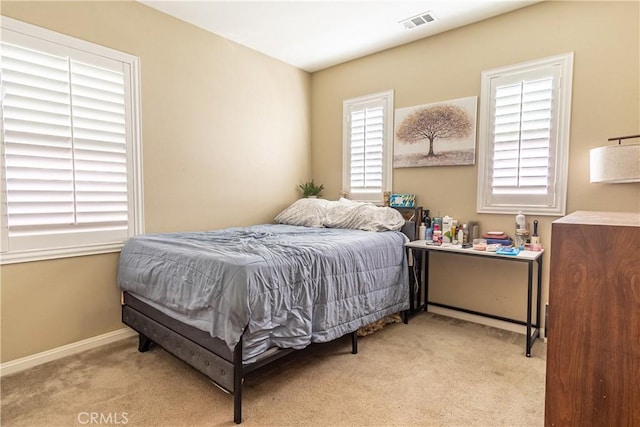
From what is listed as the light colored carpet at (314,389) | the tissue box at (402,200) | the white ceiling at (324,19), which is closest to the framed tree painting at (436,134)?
the tissue box at (402,200)

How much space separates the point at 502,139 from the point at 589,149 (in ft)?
1.96

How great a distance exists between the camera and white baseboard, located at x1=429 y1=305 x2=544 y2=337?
286 centimetres

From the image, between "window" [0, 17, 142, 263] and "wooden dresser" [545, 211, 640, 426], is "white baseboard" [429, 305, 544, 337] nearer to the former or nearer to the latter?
"wooden dresser" [545, 211, 640, 426]

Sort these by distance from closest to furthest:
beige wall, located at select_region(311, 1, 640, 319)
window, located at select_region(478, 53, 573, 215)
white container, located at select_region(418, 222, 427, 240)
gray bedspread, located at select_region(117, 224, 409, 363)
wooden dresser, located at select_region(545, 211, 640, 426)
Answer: wooden dresser, located at select_region(545, 211, 640, 426) → gray bedspread, located at select_region(117, 224, 409, 363) → beige wall, located at select_region(311, 1, 640, 319) → window, located at select_region(478, 53, 573, 215) → white container, located at select_region(418, 222, 427, 240)

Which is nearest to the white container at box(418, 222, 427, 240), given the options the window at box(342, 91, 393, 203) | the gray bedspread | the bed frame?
the gray bedspread

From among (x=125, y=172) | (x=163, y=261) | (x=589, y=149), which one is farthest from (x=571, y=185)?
(x=125, y=172)

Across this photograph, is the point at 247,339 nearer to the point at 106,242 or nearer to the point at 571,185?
the point at 106,242

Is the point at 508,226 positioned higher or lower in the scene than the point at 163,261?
higher

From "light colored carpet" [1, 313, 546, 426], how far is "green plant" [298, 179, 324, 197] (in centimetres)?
196

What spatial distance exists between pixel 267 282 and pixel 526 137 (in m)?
2.39

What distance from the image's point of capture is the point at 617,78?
2420 millimetres

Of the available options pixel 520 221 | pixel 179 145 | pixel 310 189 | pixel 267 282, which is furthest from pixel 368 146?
pixel 267 282

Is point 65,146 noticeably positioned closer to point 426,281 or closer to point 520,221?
point 426,281

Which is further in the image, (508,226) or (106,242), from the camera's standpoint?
(508,226)
